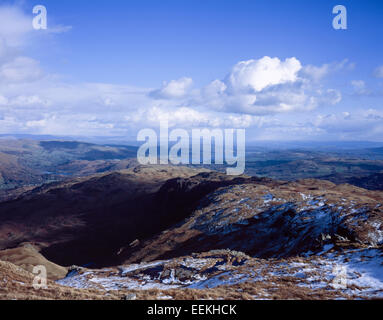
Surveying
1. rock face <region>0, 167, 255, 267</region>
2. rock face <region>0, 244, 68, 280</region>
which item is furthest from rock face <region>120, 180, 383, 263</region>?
rock face <region>0, 167, 255, 267</region>

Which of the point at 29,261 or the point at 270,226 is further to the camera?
the point at 270,226

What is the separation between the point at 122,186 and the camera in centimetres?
10581

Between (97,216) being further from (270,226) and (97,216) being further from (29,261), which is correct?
(270,226)

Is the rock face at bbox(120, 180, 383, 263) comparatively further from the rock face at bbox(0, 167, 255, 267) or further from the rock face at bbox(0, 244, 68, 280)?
the rock face at bbox(0, 167, 255, 267)

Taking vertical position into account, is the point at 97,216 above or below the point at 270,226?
below

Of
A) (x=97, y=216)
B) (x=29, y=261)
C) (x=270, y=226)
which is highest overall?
(x=270, y=226)

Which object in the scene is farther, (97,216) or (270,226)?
(97,216)

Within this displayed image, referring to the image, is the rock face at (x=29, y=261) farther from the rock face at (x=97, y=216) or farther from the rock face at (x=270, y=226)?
the rock face at (x=270, y=226)

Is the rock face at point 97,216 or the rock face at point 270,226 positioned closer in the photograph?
the rock face at point 270,226

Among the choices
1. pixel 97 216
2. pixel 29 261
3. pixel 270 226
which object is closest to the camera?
pixel 29 261

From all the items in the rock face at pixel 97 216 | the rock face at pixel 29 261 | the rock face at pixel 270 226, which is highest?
the rock face at pixel 270 226

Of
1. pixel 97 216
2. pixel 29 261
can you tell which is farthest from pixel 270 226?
pixel 97 216

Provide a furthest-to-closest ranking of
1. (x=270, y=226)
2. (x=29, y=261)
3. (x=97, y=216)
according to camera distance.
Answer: (x=97, y=216) < (x=270, y=226) < (x=29, y=261)

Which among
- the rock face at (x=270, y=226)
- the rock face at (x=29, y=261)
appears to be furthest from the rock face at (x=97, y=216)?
the rock face at (x=270, y=226)
